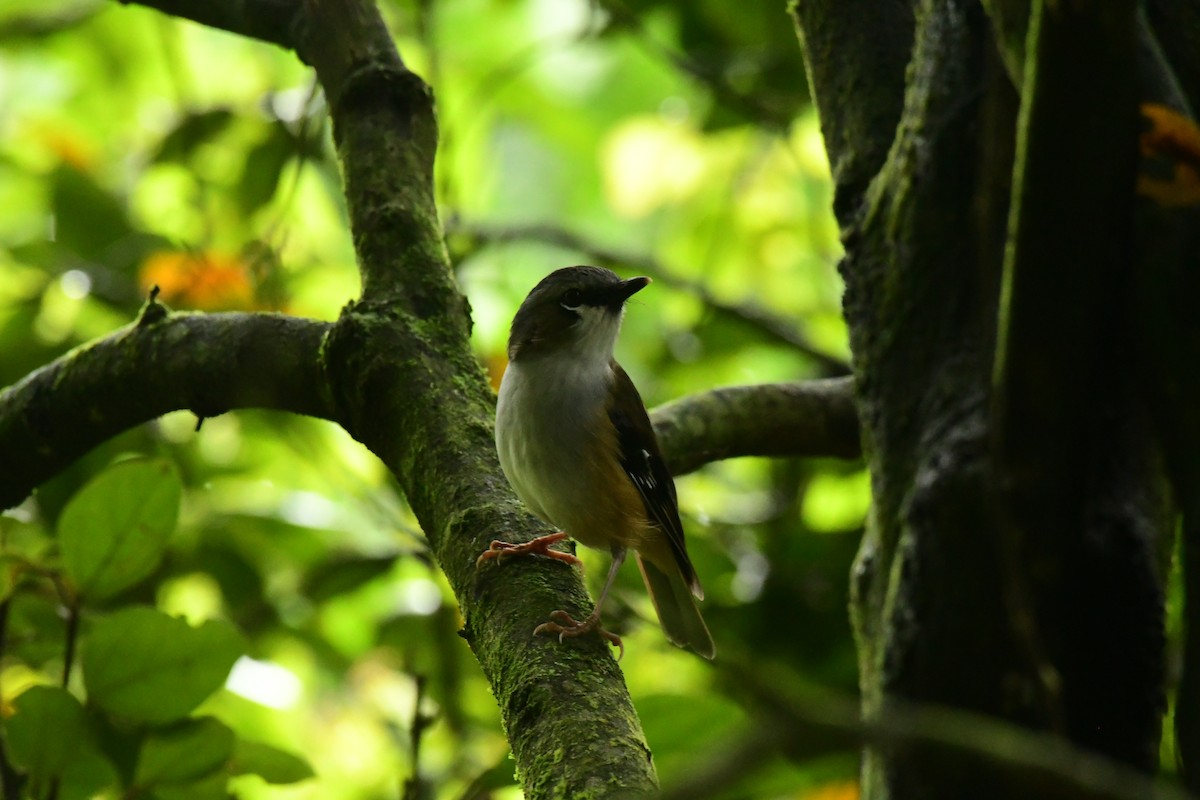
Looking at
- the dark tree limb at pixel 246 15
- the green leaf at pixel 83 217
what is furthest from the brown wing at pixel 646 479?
the green leaf at pixel 83 217

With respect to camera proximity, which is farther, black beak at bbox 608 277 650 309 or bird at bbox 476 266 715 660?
black beak at bbox 608 277 650 309

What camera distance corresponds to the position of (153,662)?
2240 millimetres

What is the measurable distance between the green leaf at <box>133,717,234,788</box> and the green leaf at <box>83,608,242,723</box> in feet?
0.13

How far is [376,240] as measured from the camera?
9.40 feet

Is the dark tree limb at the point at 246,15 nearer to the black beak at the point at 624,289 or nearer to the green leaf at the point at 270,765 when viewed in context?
the black beak at the point at 624,289

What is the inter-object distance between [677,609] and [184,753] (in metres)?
1.95

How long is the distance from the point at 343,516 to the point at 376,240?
2.65 m

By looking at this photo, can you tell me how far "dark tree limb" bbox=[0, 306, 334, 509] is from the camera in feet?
8.99

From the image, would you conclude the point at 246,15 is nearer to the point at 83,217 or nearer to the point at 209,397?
the point at 209,397

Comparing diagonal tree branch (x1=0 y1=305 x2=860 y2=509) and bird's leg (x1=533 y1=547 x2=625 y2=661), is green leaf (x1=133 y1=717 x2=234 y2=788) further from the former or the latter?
diagonal tree branch (x1=0 y1=305 x2=860 y2=509)

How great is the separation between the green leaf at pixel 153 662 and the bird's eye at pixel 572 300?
6.21 ft

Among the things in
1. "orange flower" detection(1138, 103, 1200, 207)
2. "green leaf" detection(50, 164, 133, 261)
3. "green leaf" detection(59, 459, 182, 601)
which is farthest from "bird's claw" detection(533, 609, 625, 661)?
"green leaf" detection(50, 164, 133, 261)

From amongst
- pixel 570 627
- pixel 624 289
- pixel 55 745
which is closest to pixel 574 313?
pixel 624 289

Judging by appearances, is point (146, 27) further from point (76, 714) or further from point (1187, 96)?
point (1187, 96)
